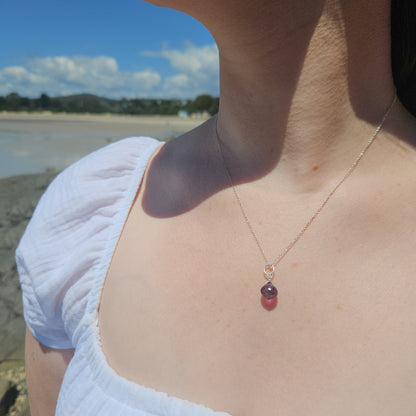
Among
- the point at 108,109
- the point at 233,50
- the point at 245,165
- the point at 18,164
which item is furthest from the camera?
the point at 108,109

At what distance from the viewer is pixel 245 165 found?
0.86 metres

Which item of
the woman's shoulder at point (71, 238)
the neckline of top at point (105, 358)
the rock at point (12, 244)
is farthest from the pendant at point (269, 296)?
the rock at point (12, 244)

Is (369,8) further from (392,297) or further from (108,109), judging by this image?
(108,109)

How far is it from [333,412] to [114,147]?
89 centimetres

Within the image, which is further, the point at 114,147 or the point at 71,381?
the point at 114,147

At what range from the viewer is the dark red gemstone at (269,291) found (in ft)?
2.26

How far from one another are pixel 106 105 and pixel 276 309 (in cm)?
4611

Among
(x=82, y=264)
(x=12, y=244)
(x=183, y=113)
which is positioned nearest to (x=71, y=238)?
(x=82, y=264)

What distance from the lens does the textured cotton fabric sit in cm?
71

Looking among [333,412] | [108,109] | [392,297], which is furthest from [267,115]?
[108,109]

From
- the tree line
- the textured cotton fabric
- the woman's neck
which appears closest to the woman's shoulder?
the textured cotton fabric

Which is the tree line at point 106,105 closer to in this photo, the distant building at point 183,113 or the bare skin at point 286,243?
the distant building at point 183,113

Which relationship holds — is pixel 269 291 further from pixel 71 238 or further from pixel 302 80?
pixel 71 238

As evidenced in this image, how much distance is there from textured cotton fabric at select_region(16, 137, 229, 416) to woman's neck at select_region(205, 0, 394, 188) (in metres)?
0.37
